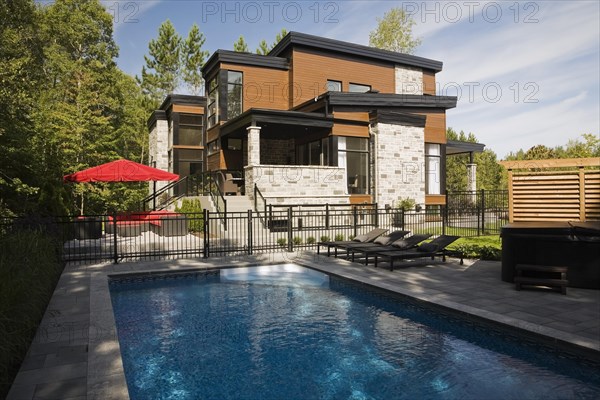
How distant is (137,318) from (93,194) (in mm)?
16164

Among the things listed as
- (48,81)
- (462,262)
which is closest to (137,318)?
(462,262)

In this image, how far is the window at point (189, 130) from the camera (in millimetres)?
27609

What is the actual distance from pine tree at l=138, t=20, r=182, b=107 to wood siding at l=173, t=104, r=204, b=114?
2356cm

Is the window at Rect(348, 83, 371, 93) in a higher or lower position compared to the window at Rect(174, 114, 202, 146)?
higher

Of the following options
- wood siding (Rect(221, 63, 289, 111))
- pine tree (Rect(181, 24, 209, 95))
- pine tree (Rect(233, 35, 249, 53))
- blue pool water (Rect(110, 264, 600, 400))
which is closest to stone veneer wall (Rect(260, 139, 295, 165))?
wood siding (Rect(221, 63, 289, 111))

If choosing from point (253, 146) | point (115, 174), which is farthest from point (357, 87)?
point (115, 174)

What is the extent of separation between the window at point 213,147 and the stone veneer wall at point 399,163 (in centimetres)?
962

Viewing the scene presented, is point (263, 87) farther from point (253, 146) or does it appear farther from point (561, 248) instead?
point (561, 248)

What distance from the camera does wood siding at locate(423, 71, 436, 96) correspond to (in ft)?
95.9

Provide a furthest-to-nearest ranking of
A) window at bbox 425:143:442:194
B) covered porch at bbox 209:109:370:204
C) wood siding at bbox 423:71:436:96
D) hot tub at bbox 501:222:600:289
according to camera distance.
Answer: wood siding at bbox 423:71:436:96 → window at bbox 425:143:442:194 → covered porch at bbox 209:109:370:204 → hot tub at bbox 501:222:600:289

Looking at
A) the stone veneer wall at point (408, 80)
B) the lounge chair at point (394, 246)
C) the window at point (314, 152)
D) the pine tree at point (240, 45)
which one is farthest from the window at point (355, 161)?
the pine tree at point (240, 45)

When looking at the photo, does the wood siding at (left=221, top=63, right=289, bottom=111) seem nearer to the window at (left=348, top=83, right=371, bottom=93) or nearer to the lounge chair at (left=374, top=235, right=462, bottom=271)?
the window at (left=348, top=83, right=371, bottom=93)

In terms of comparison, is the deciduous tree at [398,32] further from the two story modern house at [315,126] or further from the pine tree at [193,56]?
the pine tree at [193,56]

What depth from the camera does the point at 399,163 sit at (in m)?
20.6
